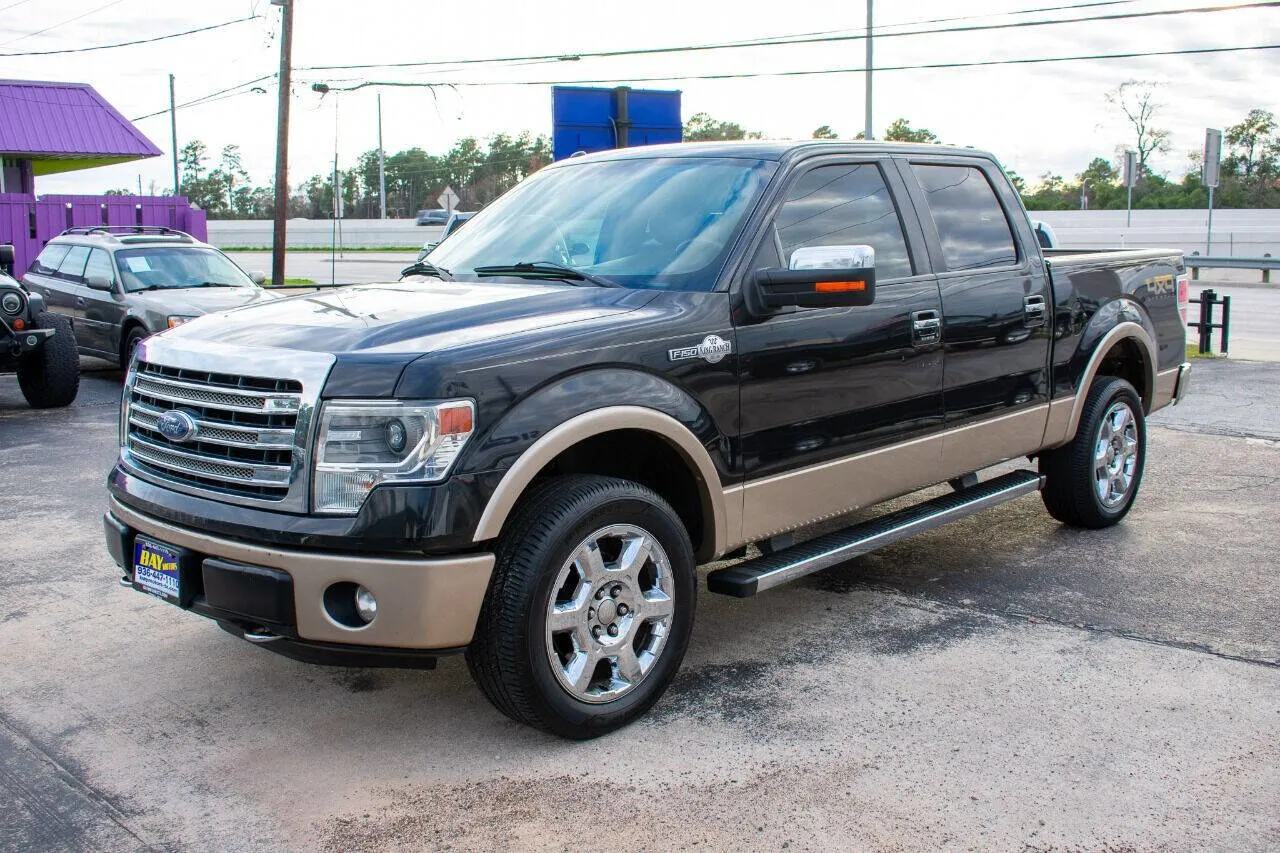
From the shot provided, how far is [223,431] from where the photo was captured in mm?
3789

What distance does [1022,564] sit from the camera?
6.05 metres

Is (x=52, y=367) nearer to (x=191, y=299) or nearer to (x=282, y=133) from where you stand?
(x=191, y=299)

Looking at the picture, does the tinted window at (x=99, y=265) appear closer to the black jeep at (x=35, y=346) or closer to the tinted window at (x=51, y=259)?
the tinted window at (x=51, y=259)

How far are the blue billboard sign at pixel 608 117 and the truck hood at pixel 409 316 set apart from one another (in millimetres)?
10312

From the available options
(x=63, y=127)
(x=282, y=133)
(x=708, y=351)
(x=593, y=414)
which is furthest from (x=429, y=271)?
(x=63, y=127)

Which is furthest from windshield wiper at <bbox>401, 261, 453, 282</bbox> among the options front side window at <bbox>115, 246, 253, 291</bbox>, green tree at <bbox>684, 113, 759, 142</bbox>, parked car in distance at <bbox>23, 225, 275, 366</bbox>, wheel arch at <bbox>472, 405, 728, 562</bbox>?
green tree at <bbox>684, 113, 759, 142</bbox>

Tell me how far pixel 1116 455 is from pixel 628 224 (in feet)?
10.9

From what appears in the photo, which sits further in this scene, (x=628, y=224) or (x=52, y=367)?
(x=52, y=367)

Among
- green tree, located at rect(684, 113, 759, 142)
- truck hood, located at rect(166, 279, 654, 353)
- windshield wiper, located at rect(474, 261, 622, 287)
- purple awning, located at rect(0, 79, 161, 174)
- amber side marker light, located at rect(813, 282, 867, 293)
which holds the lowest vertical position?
truck hood, located at rect(166, 279, 654, 353)

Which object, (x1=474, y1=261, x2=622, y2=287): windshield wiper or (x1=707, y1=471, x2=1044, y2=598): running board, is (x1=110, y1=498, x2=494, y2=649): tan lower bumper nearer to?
(x1=707, y1=471, x2=1044, y2=598): running board

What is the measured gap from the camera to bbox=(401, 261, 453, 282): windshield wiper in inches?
198

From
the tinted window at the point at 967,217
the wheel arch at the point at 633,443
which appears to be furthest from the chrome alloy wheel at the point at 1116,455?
the wheel arch at the point at 633,443

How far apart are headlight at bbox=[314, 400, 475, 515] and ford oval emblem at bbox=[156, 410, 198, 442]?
593 millimetres

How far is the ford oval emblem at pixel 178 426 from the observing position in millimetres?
3891
